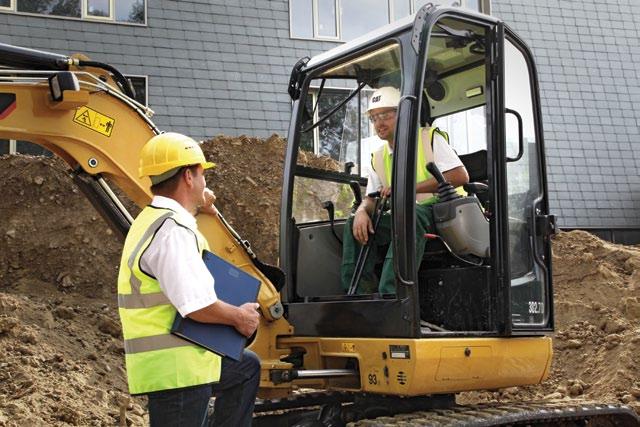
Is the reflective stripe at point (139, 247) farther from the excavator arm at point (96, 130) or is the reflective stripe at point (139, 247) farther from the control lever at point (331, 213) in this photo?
the control lever at point (331, 213)

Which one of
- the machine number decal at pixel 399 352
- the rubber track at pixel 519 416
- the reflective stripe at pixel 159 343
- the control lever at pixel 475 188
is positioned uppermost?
the control lever at pixel 475 188

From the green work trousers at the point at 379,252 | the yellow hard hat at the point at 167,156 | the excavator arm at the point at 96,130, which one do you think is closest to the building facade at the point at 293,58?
the excavator arm at the point at 96,130

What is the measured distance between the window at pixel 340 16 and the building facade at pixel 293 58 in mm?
17

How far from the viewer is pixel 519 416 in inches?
177

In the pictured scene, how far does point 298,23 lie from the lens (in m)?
13.4

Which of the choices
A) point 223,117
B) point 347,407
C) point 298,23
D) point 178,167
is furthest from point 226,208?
point 178,167

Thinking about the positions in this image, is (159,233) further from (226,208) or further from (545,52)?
(545,52)

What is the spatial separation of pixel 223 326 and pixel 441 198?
184 cm

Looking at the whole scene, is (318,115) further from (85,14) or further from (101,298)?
(85,14)

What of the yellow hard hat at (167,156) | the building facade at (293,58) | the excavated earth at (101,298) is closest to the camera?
the yellow hard hat at (167,156)

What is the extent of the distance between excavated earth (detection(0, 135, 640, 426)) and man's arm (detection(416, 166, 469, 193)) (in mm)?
1112

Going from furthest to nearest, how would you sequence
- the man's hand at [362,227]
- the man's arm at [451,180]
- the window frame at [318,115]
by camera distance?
1. the window frame at [318,115]
2. the man's hand at [362,227]
3. the man's arm at [451,180]

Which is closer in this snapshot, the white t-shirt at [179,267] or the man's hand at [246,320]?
the white t-shirt at [179,267]

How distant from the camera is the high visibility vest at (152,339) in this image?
3104 mm
